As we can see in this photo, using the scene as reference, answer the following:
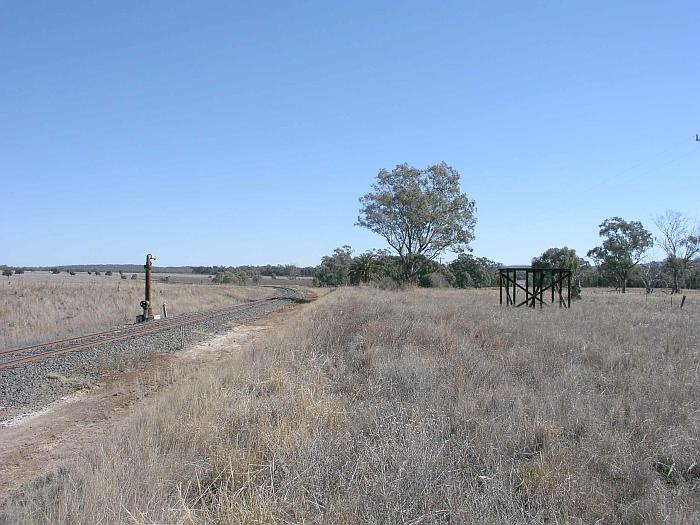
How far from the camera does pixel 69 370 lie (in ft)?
36.9

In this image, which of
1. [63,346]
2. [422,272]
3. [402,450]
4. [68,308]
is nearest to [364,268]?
[422,272]

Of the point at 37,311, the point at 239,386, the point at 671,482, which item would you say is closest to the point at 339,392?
the point at 239,386

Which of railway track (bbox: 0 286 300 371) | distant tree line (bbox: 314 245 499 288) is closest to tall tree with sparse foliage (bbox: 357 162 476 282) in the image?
distant tree line (bbox: 314 245 499 288)

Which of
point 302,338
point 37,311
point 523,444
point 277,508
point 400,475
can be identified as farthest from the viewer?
point 37,311

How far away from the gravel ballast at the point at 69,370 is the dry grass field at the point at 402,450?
11.8ft

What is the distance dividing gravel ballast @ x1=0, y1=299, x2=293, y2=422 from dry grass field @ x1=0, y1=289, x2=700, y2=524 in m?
3.59

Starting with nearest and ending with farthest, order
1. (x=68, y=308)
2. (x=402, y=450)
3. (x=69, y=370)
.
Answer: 1. (x=402, y=450)
2. (x=69, y=370)
3. (x=68, y=308)

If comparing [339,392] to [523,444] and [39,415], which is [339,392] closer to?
[523,444]

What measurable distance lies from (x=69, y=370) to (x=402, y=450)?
32.0 ft

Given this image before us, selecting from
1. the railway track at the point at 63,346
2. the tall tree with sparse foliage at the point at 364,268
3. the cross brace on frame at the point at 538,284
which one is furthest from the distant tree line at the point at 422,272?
the railway track at the point at 63,346

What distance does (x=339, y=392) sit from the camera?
717cm

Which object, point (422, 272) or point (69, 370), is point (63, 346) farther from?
point (422, 272)

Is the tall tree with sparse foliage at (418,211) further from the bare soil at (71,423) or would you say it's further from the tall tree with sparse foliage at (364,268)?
the bare soil at (71,423)

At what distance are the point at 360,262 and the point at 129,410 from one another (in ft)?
185
